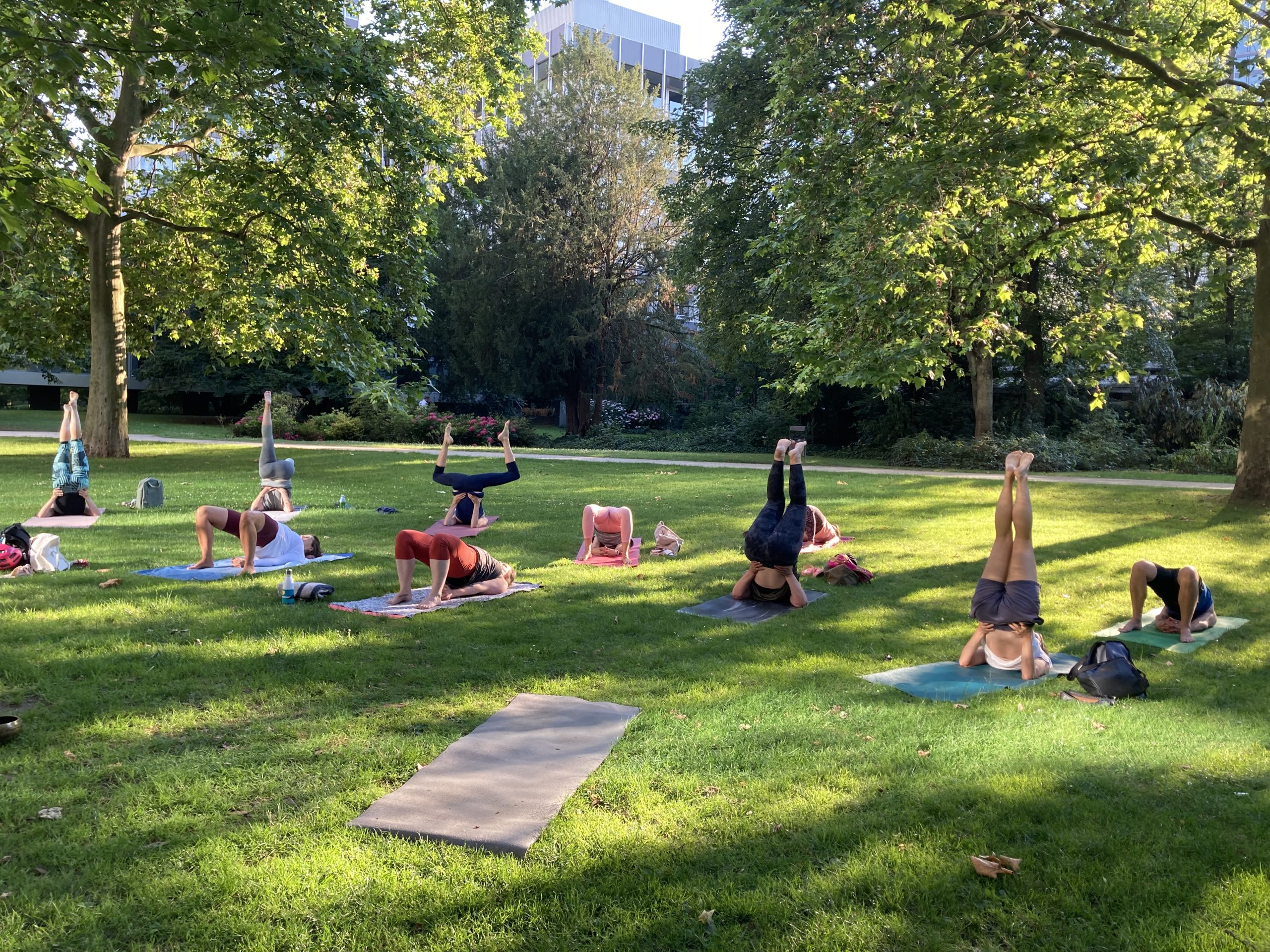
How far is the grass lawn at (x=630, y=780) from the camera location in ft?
11.4

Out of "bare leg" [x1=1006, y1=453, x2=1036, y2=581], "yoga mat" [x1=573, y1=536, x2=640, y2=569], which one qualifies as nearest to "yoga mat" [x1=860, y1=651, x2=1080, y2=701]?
"bare leg" [x1=1006, y1=453, x2=1036, y2=581]

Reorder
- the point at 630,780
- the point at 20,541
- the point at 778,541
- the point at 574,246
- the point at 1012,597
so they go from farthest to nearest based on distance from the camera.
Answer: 1. the point at 574,246
2. the point at 20,541
3. the point at 778,541
4. the point at 1012,597
5. the point at 630,780

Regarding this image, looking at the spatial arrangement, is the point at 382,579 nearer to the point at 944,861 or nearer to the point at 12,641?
the point at 12,641

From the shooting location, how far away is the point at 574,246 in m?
39.0

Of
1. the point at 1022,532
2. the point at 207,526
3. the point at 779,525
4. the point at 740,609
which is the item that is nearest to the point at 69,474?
the point at 207,526

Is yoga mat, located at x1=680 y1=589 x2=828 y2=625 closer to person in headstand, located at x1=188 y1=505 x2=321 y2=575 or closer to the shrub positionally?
person in headstand, located at x1=188 y1=505 x2=321 y2=575

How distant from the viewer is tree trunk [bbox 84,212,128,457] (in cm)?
2120

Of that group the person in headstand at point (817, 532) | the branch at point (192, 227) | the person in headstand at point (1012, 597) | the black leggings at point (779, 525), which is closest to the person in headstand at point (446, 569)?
the black leggings at point (779, 525)

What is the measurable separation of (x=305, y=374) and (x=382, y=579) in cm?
3897

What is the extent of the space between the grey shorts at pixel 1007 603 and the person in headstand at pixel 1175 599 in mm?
1847

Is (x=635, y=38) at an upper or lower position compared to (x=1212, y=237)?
upper

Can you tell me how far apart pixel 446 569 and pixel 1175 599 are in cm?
678

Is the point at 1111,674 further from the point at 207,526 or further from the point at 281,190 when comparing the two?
the point at 281,190

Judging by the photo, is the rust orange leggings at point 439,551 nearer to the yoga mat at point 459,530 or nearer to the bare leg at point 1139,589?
the yoga mat at point 459,530
